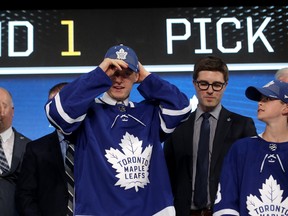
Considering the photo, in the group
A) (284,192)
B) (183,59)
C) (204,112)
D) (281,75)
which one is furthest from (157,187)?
(183,59)

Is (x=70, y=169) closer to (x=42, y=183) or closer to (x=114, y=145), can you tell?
(x=42, y=183)

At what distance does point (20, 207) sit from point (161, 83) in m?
0.97

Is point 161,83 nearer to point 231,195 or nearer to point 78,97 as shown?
point 78,97

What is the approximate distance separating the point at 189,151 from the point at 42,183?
28.6 inches

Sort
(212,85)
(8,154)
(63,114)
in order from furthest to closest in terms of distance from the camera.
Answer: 1. (8,154)
2. (212,85)
3. (63,114)

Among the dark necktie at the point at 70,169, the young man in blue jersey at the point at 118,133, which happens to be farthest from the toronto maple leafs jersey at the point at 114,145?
the dark necktie at the point at 70,169

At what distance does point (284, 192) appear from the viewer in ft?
8.14

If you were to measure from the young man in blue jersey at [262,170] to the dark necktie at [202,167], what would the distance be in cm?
27

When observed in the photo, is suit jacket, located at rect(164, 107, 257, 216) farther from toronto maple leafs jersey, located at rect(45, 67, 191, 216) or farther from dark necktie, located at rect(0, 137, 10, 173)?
dark necktie, located at rect(0, 137, 10, 173)

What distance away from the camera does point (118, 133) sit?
2.37 meters

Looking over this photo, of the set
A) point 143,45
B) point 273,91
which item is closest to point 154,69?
point 143,45

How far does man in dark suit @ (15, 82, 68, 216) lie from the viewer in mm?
2877

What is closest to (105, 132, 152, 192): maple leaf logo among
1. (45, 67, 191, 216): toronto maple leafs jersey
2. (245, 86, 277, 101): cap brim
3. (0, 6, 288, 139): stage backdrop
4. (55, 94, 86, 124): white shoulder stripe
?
(45, 67, 191, 216): toronto maple leafs jersey

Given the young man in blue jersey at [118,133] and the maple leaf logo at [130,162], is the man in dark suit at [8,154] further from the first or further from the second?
the maple leaf logo at [130,162]
